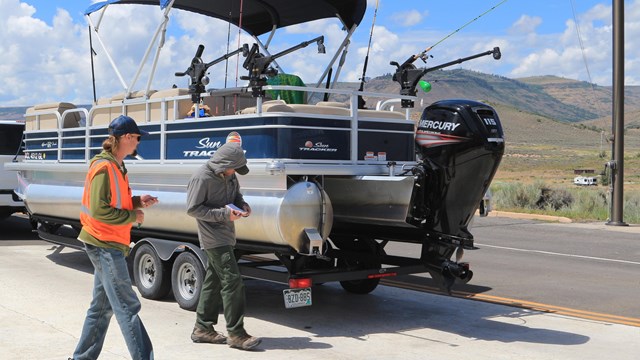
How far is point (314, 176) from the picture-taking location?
8.18m

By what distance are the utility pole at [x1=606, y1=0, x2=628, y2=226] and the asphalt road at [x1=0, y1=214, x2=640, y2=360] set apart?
9.91 m

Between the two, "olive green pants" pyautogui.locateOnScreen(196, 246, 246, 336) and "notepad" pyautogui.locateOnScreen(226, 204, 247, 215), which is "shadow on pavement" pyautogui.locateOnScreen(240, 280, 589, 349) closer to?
"olive green pants" pyautogui.locateOnScreen(196, 246, 246, 336)

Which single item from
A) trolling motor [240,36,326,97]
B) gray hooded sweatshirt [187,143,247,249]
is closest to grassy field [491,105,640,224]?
trolling motor [240,36,326,97]

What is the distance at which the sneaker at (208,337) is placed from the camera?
7.28 metres

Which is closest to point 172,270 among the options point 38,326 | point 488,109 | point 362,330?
point 38,326

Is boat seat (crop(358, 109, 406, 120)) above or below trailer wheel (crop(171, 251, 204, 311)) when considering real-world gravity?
above

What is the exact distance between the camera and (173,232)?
917 centimetres

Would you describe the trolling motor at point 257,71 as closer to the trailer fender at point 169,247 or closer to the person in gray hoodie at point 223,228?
the person in gray hoodie at point 223,228

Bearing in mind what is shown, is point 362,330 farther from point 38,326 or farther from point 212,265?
point 38,326

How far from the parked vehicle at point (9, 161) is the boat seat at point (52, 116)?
2500 mm

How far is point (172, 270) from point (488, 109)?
3.85 metres

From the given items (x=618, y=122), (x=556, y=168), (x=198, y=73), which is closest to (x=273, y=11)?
(x=198, y=73)

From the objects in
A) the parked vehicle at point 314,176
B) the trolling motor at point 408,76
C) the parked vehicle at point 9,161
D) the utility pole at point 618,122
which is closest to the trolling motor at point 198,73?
the parked vehicle at point 314,176

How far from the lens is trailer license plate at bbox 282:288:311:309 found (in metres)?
7.67
